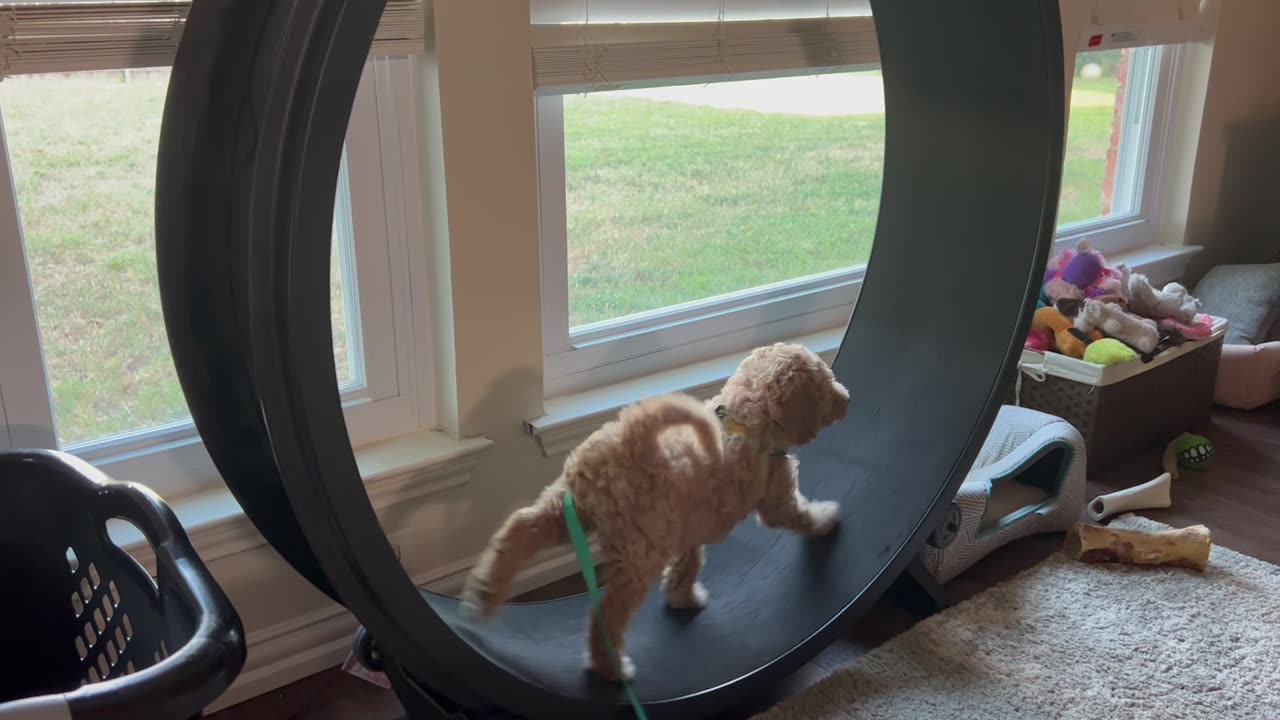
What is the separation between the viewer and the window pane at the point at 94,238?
53.2 inches

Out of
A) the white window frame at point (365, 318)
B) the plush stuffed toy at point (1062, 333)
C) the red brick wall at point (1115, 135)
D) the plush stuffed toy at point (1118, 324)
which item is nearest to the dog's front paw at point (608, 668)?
the white window frame at point (365, 318)

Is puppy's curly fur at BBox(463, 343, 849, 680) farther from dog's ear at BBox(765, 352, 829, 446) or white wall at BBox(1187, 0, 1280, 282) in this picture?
white wall at BBox(1187, 0, 1280, 282)

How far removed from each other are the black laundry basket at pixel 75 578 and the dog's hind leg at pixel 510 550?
0.36m

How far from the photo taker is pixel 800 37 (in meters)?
2.01

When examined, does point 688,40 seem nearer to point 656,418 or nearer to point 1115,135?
point 656,418

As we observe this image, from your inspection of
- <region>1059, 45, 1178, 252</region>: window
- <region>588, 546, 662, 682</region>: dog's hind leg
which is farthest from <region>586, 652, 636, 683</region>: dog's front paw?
<region>1059, 45, 1178, 252</region>: window

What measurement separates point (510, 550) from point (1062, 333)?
5.22 feet

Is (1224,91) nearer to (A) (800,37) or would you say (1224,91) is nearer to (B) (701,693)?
(A) (800,37)

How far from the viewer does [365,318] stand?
164 centimetres

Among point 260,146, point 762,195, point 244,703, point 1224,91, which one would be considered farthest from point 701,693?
point 1224,91

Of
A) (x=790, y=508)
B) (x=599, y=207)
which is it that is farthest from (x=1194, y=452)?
(x=599, y=207)

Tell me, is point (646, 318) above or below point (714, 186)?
below

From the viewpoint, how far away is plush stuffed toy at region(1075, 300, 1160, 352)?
233cm

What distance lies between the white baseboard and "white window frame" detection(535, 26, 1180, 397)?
1.48 ft
